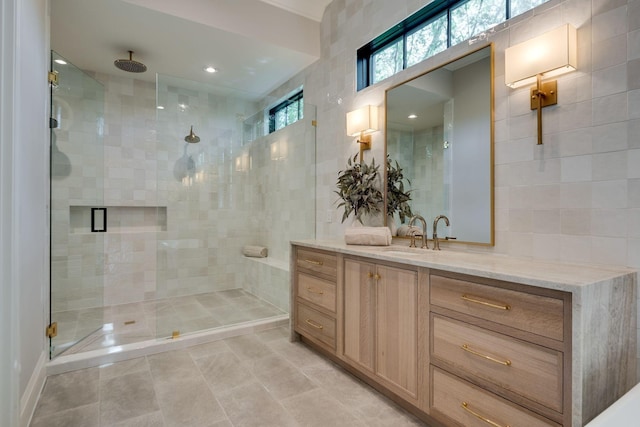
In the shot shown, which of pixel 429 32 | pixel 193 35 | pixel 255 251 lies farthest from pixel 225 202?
pixel 429 32

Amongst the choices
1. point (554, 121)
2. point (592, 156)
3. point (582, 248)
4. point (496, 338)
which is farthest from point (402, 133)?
point (496, 338)

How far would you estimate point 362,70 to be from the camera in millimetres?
3014

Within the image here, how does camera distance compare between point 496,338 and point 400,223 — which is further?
point 400,223

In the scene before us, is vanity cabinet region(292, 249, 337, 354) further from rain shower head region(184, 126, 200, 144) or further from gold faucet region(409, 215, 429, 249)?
rain shower head region(184, 126, 200, 144)

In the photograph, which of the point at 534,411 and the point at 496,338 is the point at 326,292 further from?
the point at 534,411

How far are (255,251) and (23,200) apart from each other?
223 centimetres

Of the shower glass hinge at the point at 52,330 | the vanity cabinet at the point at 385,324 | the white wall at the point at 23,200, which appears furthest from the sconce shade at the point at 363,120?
the shower glass hinge at the point at 52,330

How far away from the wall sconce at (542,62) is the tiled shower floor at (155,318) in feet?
9.16

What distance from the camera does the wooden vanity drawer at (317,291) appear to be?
94.0 inches

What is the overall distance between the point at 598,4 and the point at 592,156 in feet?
2.33

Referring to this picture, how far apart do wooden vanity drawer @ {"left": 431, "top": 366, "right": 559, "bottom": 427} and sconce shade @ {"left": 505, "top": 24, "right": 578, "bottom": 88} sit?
5.10 ft

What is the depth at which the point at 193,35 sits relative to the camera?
305 cm

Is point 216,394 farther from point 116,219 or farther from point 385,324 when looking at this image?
point 116,219

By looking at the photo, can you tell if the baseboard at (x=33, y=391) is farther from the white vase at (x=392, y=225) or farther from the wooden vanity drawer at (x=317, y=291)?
the white vase at (x=392, y=225)
